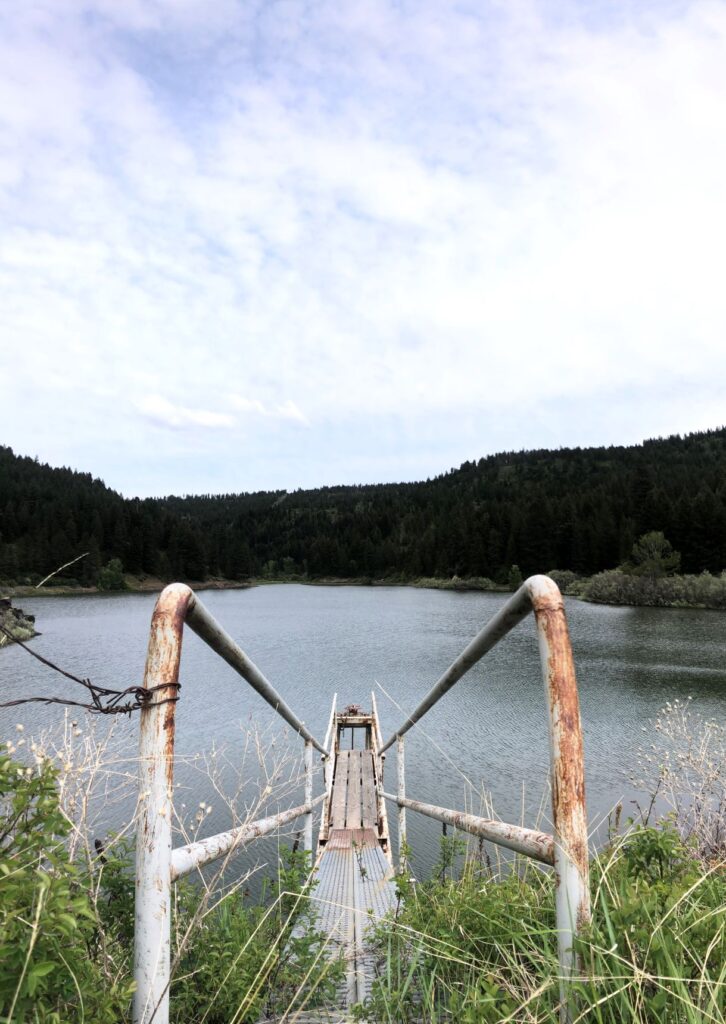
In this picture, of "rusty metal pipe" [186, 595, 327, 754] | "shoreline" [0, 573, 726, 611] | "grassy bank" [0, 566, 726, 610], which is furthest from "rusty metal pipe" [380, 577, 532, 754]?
"shoreline" [0, 573, 726, 611]

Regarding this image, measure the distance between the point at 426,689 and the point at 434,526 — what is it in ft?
255

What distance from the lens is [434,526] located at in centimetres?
9644

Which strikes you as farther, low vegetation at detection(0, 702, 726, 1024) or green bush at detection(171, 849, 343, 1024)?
green bush at detection(171, 849, 343, 1024)

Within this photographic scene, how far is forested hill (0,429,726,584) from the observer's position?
201 feet

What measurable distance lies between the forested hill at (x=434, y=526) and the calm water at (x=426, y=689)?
24175 mm

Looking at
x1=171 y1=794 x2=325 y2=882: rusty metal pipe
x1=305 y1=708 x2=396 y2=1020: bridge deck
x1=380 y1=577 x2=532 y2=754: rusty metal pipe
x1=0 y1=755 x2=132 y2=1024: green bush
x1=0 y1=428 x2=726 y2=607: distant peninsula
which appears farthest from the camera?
x1=0 y1=428 x2=726 y2=607: distant peninsula

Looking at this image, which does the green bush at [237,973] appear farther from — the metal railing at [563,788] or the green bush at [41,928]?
the metal railing at [563,788]

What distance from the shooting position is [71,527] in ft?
250

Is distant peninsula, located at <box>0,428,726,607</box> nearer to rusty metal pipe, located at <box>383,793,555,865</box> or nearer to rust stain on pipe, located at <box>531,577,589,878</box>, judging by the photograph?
rusty metal pipe, located at <box>383,793,555,865</box>

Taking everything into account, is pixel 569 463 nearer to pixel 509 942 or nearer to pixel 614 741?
pixel 614 741

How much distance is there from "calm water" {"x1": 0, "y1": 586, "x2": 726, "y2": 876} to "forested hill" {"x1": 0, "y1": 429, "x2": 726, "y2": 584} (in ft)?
79.3

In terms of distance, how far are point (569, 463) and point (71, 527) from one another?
107022mm

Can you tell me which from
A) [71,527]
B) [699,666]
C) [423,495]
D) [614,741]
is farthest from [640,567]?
[423,495]

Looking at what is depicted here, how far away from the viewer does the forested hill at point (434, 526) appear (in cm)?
6122
